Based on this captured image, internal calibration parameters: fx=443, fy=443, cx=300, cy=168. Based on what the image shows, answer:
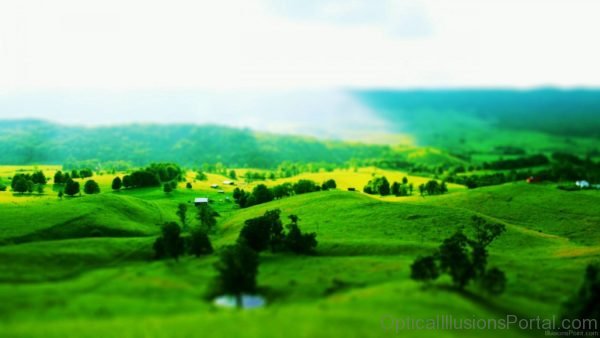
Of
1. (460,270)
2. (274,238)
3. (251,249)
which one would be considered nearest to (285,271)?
(251,249)

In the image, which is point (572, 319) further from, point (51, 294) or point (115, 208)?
point (115, 208)

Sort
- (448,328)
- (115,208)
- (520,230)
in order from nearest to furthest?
(448,328) → (520,230) → (115,208)

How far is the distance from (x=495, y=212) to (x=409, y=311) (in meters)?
111

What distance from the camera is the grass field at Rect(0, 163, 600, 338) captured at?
65.3 metres

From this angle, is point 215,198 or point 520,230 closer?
point 520,230

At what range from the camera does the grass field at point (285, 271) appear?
6531cm

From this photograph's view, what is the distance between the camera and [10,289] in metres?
76.2

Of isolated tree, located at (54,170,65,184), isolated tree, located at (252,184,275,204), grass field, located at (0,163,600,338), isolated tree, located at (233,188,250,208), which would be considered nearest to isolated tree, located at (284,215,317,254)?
grass field, located at (0,163,600,338)

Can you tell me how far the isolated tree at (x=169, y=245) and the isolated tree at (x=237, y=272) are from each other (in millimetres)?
19548

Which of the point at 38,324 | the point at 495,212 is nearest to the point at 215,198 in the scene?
the point at 495,212

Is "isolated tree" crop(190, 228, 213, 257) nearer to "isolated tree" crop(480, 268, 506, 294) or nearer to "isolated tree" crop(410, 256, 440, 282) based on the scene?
"isolated tree" crop(410, 256, 440, 282)

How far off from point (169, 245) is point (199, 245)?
696cm

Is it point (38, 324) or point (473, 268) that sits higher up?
point (473, 268)

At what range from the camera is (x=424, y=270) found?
3292 inches
